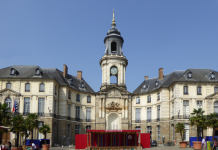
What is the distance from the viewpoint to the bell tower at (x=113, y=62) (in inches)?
2094

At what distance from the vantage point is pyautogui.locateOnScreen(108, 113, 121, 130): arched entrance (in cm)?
5100

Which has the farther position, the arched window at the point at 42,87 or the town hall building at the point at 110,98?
the arched window at the point at 42,87

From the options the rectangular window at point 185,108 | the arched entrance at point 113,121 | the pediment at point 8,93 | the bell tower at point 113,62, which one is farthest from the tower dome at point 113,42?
the pediment at point 8,93

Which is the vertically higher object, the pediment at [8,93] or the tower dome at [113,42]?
the tower dome at [113,42]

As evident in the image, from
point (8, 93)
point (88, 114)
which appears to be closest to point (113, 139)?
point (88, 114)

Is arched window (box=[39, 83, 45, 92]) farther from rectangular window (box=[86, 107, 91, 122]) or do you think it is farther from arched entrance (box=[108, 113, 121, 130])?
arched entrance (box=[108, 113, 121, 130])

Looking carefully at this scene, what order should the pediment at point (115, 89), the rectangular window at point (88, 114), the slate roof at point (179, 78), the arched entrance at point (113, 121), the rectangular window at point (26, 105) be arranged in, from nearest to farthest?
the rectangular window at point (26, 105)
the slate roof at point (179, 78)
the rectangular window at point (88, 114)
the arched entrance at point (113, 121)
the pediment at point (115, 89)

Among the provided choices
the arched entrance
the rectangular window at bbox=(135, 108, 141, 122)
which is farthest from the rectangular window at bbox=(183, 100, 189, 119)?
the arched entrance

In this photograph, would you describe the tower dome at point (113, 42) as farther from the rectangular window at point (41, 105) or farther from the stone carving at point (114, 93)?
the rectangular window at point (41, 105)

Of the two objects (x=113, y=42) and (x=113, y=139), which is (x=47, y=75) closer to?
(x=113, y=139)

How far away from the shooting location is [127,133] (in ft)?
111

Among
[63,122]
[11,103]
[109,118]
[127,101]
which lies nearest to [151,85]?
[127,101]

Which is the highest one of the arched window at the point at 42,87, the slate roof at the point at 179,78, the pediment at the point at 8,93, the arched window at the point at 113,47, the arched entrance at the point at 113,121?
the arched window at the point at 113,47

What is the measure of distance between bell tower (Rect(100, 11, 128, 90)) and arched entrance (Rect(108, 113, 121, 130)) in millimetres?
5650
